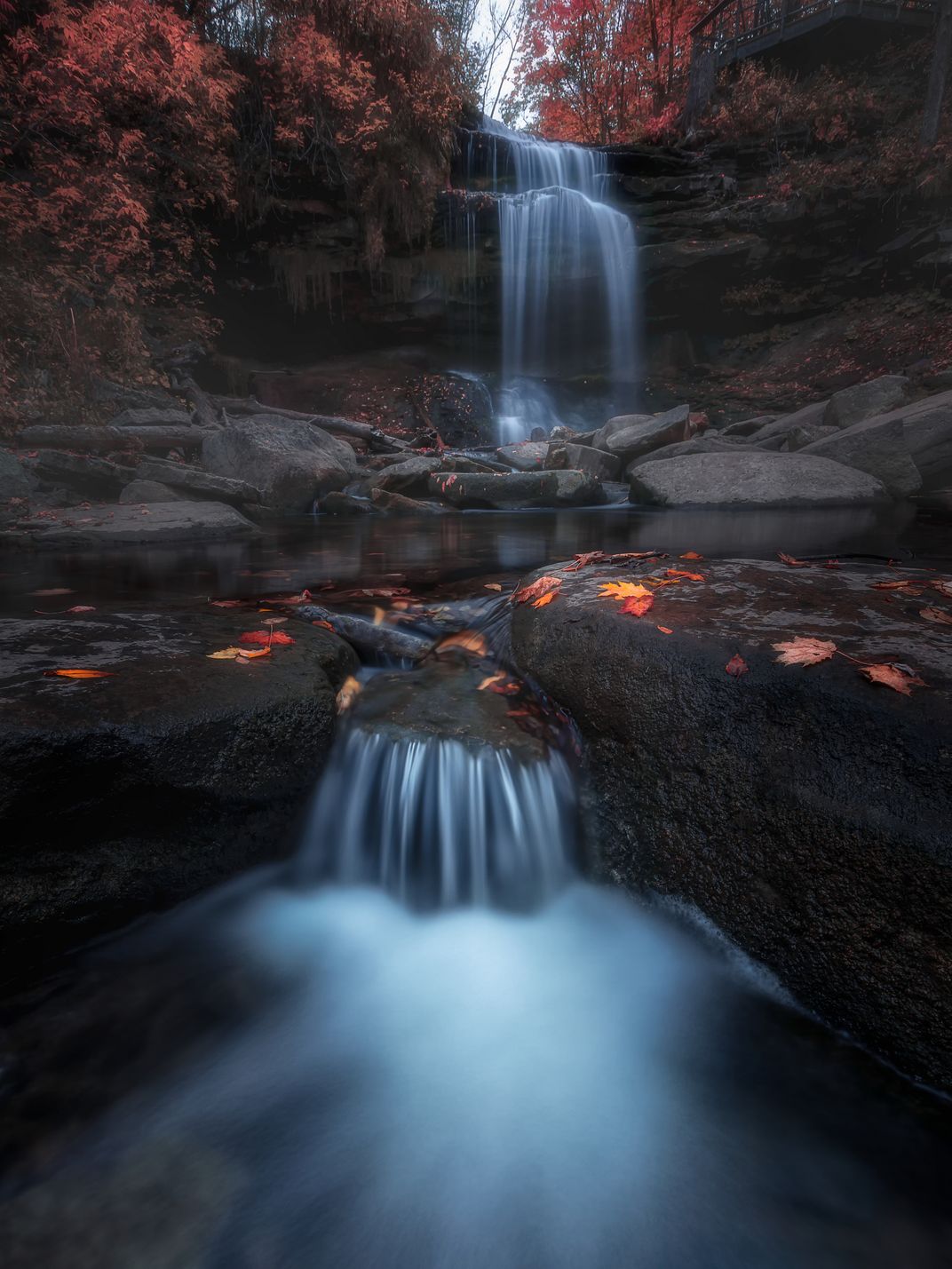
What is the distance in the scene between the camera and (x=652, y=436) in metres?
12.4

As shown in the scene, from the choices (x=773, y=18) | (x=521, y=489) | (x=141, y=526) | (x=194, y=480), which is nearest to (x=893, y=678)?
(x=141, y=526)

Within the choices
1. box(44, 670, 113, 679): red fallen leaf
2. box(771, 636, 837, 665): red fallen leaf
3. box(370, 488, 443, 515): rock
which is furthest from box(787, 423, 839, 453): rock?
box(44, 670, 113, 679): red fallen leaf

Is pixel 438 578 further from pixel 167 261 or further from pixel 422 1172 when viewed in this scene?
pixel 167 261

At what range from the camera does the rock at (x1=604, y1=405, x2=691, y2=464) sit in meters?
12.4

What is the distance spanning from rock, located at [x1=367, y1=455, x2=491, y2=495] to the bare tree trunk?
16.5 metres

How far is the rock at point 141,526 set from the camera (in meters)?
6.83

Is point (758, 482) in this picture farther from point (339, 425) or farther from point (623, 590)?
point (339, 425)

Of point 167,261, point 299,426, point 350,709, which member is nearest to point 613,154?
point 167,261

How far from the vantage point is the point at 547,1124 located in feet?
5.40

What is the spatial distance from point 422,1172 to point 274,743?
1.42 m

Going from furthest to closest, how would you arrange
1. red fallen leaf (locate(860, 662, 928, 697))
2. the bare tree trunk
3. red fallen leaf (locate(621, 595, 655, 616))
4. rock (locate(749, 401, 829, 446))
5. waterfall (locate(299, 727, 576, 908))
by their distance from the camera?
the bare tree trunk
rock (locate(749, 401, 829, 446))
red fallen leaf (locate(621, 595, 655, 616))
waterfall (locate(299, 727, 576, 908))
red fallen leaf (locate(860, 662, 928, 697))

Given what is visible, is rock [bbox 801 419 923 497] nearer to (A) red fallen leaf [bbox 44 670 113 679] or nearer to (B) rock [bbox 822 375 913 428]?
(B) rock [bbox 822 375 913 428]

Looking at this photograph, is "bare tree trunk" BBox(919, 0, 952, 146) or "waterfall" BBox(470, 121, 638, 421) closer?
"bare tree trunk" BBox(919, 0, 952, 146)

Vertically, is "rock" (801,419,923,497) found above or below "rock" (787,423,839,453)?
below
